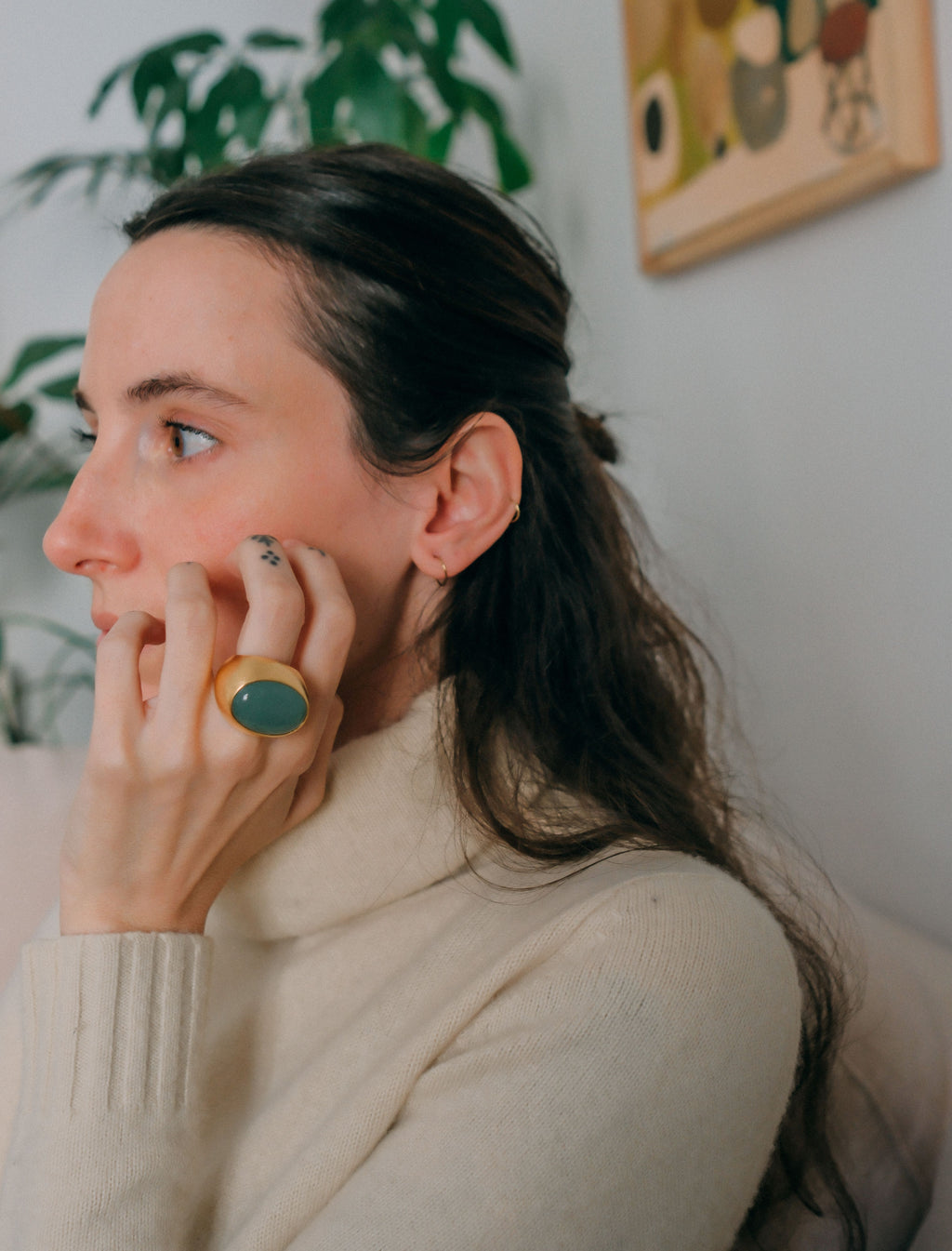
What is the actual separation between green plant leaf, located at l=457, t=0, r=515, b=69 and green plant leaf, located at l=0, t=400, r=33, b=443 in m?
1.05

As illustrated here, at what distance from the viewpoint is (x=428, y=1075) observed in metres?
0.64

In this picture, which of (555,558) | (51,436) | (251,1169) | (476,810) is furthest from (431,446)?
(51,436)

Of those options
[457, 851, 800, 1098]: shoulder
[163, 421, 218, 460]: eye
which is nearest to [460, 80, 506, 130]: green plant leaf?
[163, 421, 218, 460]: eye

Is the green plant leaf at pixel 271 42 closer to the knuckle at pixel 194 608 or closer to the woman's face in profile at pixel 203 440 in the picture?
the woman's face in profile at pixel 203 440

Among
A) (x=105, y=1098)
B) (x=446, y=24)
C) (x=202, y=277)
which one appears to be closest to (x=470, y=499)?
(x=202, y=277)

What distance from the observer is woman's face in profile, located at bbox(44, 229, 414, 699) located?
754 mm

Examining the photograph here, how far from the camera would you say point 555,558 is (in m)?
0.90

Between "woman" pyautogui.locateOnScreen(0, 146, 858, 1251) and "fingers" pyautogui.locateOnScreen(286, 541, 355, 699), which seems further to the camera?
"fingers" pyautogui.locateOnScreen(286, 541, 355, 699)

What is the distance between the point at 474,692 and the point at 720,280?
823mm

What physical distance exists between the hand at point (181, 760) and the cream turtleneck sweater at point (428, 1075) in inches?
1.3

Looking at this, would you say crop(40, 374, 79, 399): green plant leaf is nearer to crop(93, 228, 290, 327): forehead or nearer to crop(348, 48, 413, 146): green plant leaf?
crop(348, 48, 413, 146): green plant leaf

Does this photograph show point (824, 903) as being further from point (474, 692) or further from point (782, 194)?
point (782, 194)

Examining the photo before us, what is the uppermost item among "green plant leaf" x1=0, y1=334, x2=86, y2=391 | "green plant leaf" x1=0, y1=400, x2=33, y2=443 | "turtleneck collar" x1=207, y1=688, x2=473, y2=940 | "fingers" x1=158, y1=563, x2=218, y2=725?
"green plant leaf" x1=0, y1=334, x2=86, y2=391

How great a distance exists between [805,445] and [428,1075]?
91 cm
